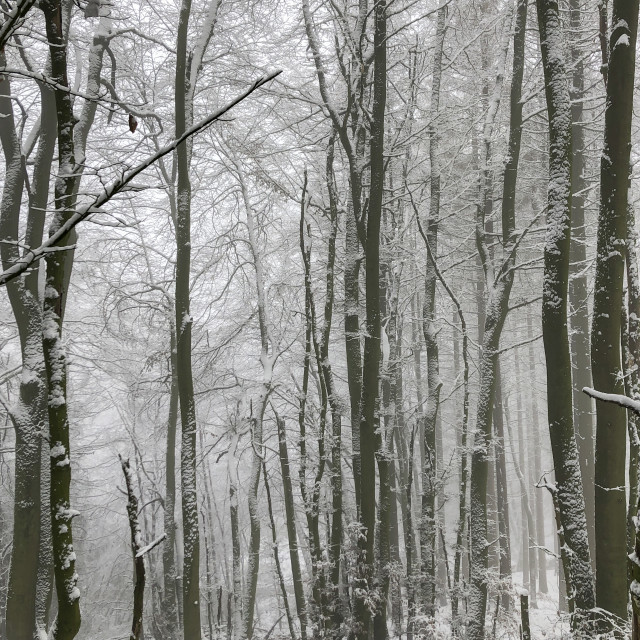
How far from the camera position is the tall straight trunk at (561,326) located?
522cm

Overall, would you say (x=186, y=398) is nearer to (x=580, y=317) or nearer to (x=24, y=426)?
(x=24, y=426)

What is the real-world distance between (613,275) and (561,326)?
66 cm

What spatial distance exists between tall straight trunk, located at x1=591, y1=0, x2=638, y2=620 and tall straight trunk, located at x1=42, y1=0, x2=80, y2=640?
423 centimetres

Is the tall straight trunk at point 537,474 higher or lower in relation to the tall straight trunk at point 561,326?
lower

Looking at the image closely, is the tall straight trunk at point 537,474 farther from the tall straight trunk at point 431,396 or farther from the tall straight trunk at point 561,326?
the tall straight trunk at point 561,326

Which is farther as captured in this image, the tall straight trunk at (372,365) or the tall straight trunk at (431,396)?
the tall straight trunk at (431,396)

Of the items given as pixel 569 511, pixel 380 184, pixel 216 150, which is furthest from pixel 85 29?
pixel 569 511

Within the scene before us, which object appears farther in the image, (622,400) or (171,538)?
(171,538)

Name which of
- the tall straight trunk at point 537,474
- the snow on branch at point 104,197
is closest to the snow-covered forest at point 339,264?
the snow on branch at point 104,197

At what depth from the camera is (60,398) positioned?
10.1 ft

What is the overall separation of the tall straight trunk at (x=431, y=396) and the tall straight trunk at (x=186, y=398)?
3.61 m

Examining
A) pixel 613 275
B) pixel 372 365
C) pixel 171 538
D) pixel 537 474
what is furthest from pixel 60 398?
pixel 537 474

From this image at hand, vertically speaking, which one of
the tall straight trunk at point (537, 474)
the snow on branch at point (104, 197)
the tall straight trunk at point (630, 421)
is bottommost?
the tall straight trunk at point (537, 474)

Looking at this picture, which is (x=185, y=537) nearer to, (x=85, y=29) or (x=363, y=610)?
(x=363, y=610)
